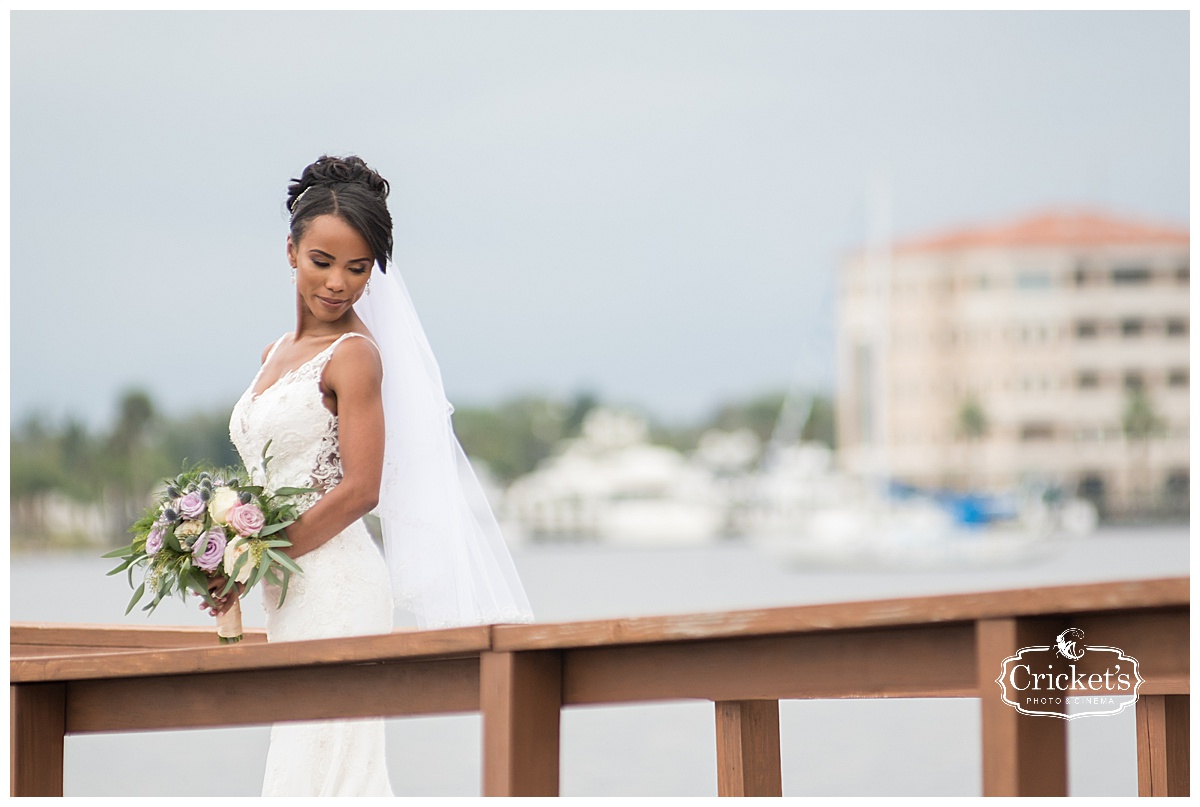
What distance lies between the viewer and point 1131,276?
69.7 meters

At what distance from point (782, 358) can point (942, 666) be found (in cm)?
7941

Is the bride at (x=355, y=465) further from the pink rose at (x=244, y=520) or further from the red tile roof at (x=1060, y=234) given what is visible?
the red tile roof at (x=1060, y=234)

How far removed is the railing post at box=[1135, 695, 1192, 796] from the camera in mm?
2570

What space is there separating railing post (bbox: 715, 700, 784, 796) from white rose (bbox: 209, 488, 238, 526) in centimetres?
93

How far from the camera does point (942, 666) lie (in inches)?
65.1

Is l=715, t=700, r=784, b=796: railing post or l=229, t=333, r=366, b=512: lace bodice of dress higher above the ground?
l=229, t=333, r=366, b=512: lace bodice of dress

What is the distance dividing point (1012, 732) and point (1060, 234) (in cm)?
7360

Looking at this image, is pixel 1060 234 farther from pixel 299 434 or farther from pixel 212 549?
pixel 212 549

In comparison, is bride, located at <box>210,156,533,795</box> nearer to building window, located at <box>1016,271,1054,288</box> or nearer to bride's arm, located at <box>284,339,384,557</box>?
bride's arm, located at <box>284,339,384,557</box>

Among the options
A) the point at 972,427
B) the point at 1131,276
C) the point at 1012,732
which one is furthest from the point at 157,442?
the point at 1012,732

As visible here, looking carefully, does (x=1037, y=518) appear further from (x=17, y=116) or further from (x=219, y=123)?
(x=17, y=116)

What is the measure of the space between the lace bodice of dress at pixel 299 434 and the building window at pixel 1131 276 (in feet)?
234

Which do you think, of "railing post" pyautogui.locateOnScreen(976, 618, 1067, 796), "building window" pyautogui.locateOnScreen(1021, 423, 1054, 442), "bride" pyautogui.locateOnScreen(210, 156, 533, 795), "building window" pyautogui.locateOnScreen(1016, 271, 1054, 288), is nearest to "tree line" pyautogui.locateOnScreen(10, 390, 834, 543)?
"building window" pyautogui.locateOnScreen(1021, 423, 1054, 442)

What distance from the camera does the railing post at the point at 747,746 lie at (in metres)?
2.42
